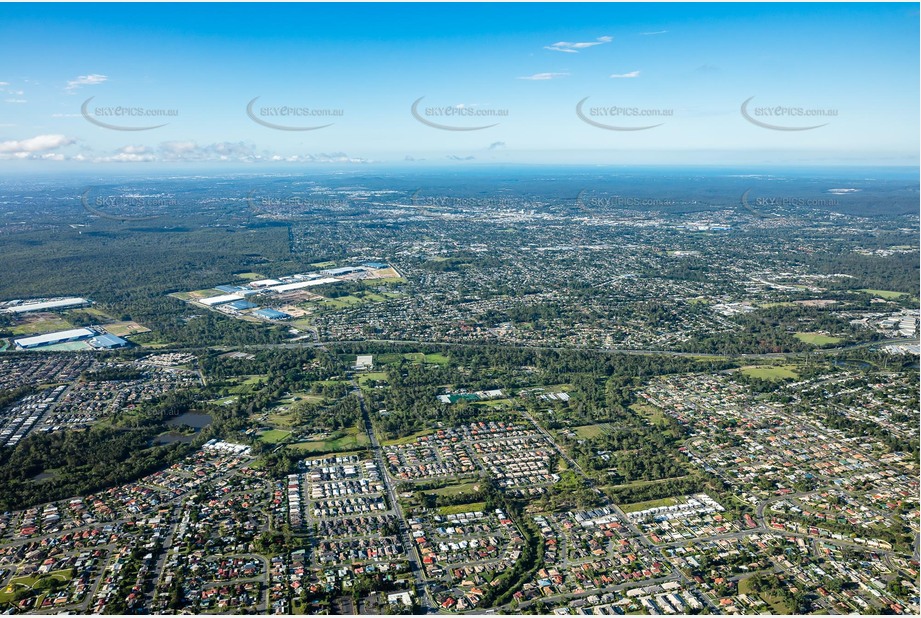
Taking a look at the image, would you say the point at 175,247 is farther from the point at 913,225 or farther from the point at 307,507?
the point at 913,225

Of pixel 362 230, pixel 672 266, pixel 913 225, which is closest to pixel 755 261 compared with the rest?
pixel 672 266

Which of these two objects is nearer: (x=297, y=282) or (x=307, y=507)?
(x=307, y=507)

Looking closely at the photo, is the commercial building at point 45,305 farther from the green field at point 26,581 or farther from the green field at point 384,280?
the green field at point 26,581

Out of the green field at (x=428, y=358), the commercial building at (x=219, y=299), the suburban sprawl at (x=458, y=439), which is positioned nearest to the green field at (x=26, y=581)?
the suburban sprawl at (x=458, y=439)

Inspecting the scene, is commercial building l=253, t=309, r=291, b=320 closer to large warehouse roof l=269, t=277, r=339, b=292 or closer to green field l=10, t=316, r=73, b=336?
large warehouse roof l=269, t=277, r=339, b=292

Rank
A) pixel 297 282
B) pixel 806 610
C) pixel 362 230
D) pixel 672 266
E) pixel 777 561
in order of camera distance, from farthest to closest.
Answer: pixel 362 230, pixel 672 266, pixel 297 282, pixel 777 561, pixel 806 610

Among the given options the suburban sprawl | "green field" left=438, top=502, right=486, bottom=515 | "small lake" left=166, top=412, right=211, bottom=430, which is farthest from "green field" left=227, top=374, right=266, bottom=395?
"green field" left=438, top=502, right=486, bottom=515

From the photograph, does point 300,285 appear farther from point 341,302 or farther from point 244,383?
point 244,383
